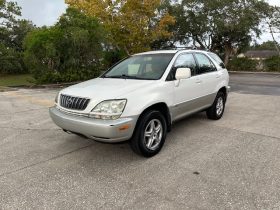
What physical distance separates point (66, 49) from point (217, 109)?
9.08 meters

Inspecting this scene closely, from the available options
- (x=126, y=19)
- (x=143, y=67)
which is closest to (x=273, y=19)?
(x=126, y=19)

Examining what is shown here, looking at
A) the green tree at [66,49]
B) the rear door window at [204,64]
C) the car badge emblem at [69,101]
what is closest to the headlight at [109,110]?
the car badge emblem at [69,101]

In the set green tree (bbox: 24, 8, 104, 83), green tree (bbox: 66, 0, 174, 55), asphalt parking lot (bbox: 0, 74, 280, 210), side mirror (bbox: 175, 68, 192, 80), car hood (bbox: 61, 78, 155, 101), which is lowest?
asphalt parking lot (bbox: 0, 74, 280, 210)

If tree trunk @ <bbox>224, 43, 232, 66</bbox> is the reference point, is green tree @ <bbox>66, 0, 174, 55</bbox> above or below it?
above

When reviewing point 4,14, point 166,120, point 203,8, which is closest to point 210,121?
point 166,120

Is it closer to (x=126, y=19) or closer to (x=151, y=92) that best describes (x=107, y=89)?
(x=151, y=92)

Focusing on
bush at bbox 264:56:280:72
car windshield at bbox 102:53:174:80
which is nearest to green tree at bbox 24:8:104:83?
car windshield at bbox 102:53:174:80

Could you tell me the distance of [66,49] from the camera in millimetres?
13250

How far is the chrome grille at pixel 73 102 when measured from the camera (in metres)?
3.94

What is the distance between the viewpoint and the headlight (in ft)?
12.3

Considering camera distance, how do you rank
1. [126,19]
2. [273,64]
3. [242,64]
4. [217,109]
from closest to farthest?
[217,109]
[126,19]
[273,64]
[242,64]

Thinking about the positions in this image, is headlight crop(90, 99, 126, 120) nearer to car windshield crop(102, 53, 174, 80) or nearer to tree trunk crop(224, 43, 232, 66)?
car windshield crop(102, 53, 174, 80)

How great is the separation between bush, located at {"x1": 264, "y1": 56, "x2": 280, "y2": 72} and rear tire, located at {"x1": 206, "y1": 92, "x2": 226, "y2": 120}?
17771mm

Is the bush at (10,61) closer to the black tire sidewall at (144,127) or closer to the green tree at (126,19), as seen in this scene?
the green tree at (126,19)
